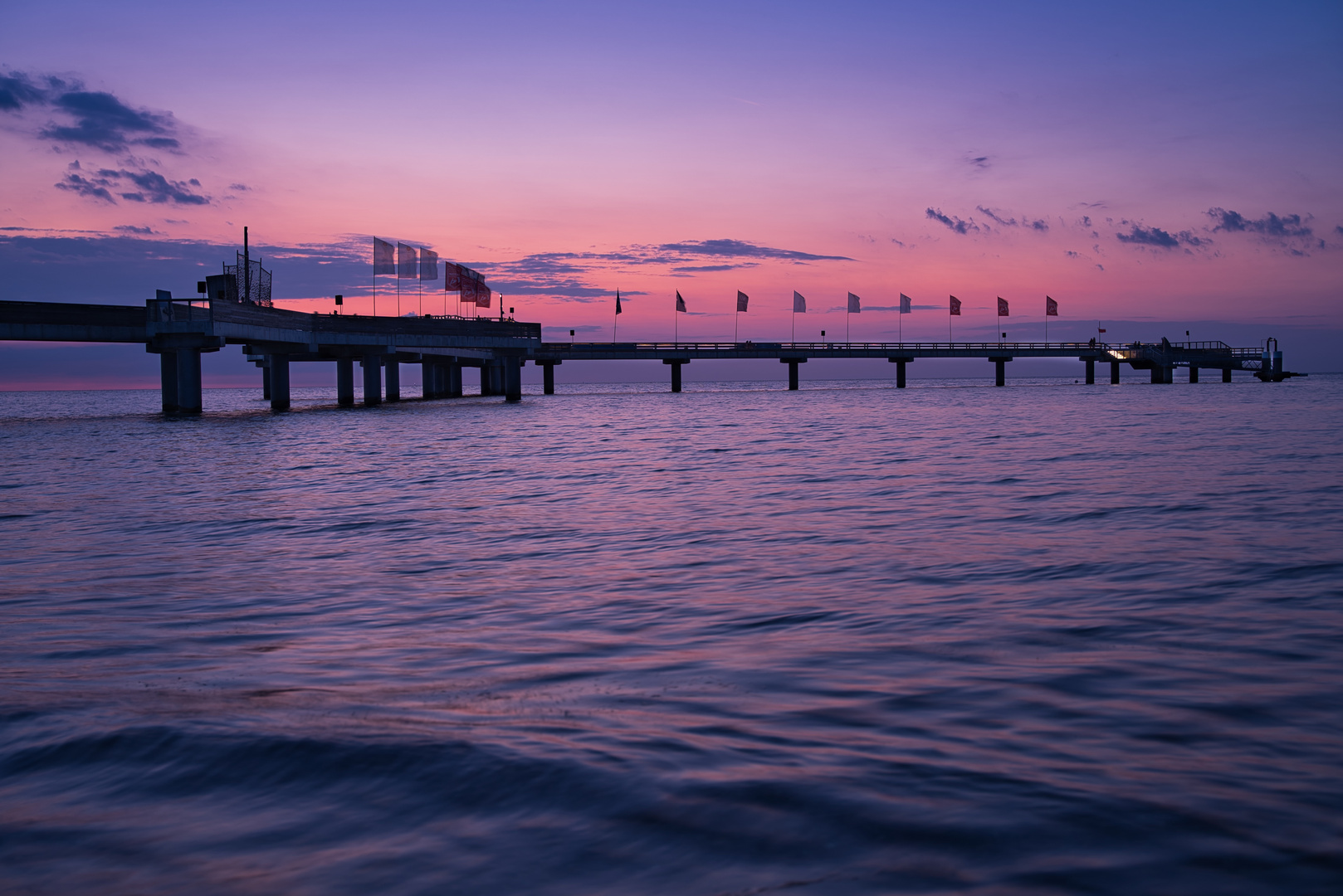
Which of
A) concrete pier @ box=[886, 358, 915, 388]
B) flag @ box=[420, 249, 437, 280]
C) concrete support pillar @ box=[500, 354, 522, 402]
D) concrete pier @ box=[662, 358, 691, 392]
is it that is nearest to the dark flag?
flag @ box=[420, 249, 437, 280]

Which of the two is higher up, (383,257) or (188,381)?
(383,257)

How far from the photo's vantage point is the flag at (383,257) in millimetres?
80188

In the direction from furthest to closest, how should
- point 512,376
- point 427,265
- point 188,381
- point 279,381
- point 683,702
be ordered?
point 512,376
point 427,265
point 279,381
point 188,381
point 683,702

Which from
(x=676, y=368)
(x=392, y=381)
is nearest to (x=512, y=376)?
(x=392, y=381)

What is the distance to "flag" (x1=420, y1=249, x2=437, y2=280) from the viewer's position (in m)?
84.2

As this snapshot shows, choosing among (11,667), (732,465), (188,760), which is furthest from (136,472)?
(188,760)

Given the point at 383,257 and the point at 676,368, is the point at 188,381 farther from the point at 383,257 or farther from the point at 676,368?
the point at 676,368

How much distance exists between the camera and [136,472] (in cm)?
2512

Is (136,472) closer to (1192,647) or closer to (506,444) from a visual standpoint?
(506,444)

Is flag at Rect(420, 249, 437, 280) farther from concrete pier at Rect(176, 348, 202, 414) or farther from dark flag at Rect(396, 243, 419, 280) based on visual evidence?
concrete pier at Rect(176, 348, 202, 414)

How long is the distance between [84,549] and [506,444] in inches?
902

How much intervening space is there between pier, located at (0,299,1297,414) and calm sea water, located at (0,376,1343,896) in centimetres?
4834

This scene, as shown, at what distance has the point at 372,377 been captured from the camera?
3211 inches

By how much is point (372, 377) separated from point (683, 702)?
80.0 metres
